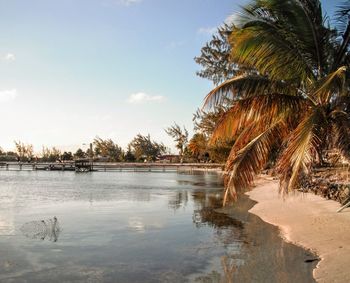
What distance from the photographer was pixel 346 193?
1798 cm

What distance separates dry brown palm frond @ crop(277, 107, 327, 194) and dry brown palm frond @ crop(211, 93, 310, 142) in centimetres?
91

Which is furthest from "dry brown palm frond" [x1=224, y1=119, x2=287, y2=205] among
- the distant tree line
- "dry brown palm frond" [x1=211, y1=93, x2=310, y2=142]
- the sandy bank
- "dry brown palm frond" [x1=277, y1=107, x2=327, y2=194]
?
the distant tree line

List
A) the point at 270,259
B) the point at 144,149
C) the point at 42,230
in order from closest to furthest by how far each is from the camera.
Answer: the point at 270,259 < the point at 42,230 < the point at 144,149

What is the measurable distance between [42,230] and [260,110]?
9593 millimetres

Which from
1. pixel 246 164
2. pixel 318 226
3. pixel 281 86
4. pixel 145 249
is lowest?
pixel 145 249

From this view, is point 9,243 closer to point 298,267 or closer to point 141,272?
point 141,272

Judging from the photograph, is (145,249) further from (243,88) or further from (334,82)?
(334,82)

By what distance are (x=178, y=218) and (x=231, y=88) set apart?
10.3 meters

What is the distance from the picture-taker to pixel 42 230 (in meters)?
15.0

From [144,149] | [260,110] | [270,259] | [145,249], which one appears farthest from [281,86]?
[144,149]

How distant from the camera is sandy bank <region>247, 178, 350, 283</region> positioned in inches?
362

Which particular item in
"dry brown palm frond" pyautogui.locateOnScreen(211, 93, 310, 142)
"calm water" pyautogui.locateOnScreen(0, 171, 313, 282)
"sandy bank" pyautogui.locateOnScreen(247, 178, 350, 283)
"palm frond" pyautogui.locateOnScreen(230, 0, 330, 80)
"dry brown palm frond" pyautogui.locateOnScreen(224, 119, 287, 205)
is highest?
"palm frond" pyautogui.locateOnScreen(230, 0, 330, 80)

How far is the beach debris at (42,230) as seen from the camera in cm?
1385

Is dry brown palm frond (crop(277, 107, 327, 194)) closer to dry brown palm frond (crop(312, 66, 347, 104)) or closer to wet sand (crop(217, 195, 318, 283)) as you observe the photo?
dry brown palm frond (crop(312, 66, 347, 104))
